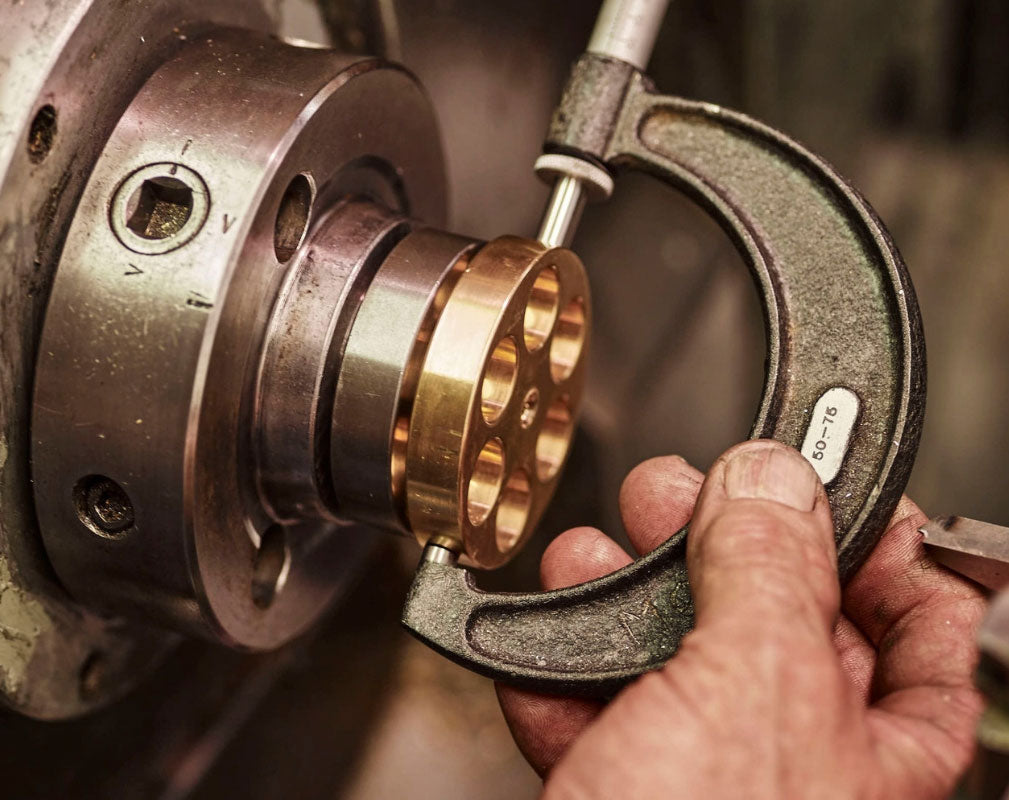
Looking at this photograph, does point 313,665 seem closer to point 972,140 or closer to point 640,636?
point 640,636

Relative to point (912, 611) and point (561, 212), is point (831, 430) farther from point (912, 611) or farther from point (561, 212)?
point (561, 212)

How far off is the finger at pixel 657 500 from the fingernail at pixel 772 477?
0.70 ft

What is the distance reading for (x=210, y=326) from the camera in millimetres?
585

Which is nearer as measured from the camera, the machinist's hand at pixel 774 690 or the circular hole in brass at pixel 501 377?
the machinist's hand at pixel 774 690

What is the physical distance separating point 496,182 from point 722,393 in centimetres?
42

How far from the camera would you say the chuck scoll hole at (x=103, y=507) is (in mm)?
637

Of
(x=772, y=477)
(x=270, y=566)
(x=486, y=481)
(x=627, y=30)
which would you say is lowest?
(x=270, y=566)

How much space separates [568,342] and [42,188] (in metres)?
0.46

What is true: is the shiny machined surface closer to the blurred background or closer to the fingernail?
the fingernail

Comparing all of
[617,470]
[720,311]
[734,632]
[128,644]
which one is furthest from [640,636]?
[720,311]

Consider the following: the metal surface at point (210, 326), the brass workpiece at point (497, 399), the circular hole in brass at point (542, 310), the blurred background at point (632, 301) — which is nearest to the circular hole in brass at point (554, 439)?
the brass workpiece at point (497, 399)

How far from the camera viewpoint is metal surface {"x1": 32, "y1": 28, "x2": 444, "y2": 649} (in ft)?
1.95

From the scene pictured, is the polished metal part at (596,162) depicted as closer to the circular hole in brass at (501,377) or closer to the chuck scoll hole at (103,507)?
the circular hole in brass at (501,377)

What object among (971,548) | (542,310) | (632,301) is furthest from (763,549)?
(632,301)
